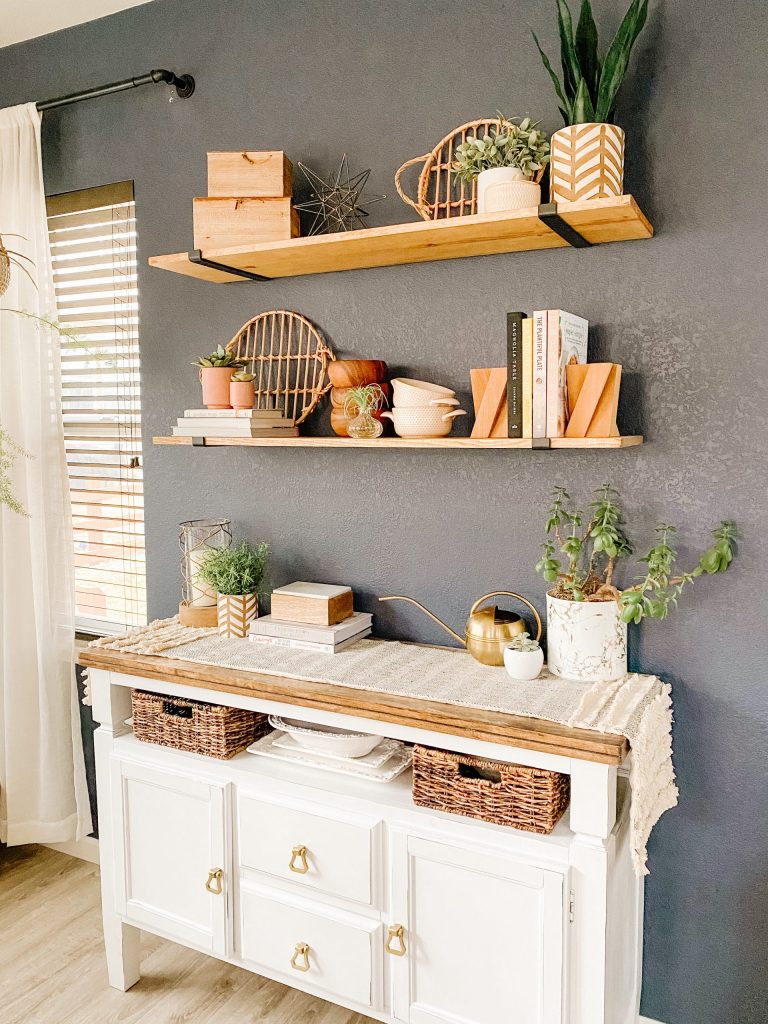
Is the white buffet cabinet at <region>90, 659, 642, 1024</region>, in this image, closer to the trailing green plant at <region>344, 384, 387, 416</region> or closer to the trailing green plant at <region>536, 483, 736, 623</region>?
the trailing green plant at <region>536, 483, 736, 623</region>

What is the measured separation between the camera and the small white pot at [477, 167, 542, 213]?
5.50 ft

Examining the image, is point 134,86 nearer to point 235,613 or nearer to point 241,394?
point 241,394

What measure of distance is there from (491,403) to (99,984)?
1798mm

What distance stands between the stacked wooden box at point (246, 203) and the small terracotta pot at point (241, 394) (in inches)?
13.1

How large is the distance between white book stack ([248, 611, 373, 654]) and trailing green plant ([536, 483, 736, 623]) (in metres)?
0.49

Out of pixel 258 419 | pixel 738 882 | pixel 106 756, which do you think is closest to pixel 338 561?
pixel 258 419

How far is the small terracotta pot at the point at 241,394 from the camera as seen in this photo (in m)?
2.07

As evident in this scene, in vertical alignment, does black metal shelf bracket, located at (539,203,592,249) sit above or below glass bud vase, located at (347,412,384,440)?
above

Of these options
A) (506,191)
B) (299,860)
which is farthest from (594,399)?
(299,860)

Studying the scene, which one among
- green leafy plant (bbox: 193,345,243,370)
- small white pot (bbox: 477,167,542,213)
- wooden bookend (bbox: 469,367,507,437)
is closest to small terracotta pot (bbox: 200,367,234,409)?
green leafy plant (bbox: 193,345,243,370)

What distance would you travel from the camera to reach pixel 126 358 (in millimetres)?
2523

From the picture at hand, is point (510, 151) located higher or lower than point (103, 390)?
higher

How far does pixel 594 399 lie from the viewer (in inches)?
65.6

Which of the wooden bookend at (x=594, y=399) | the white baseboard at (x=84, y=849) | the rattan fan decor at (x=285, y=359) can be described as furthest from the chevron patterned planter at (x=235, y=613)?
the white baseboard at (x=84, y=849)
